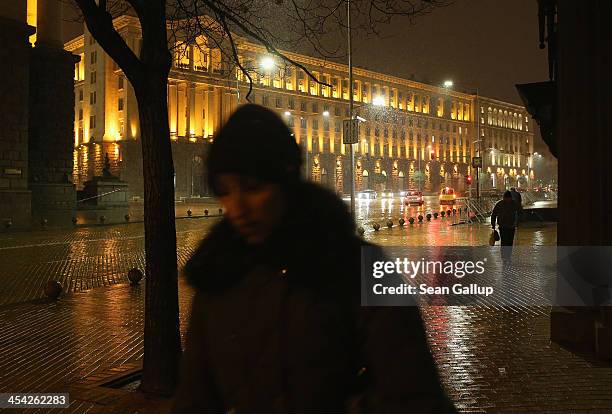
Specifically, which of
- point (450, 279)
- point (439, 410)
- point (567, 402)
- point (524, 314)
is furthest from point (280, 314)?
point (450, 279)

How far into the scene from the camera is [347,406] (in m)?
1.65

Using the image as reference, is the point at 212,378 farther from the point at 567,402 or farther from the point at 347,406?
the point at 567,402

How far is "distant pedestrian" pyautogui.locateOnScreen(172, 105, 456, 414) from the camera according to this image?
1.60 metres

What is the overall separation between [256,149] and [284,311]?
453 millimetres

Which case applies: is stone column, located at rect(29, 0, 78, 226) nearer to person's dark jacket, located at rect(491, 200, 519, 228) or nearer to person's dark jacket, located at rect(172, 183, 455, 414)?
person's dark jacket, located at rect(491, 200, 519, 228)

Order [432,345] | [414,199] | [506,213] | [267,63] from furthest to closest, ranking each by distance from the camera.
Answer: [414,199] < [506,213] < [267,63] < [432,345]

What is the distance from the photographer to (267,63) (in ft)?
38.8

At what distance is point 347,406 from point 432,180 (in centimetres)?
12021

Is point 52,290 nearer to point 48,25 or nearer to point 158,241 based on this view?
point 158,241

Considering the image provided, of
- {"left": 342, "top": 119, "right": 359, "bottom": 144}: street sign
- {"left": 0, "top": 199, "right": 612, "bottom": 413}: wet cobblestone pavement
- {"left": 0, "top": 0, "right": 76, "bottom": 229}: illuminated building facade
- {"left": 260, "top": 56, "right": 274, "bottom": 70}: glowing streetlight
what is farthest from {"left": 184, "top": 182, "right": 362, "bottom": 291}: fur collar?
{"left": 0, "top": 0, "right": 76, "bottom": 229}: illuminated building facade

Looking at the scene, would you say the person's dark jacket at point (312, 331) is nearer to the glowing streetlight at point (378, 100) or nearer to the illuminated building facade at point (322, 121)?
the glowing streetlight at point (378, 100)

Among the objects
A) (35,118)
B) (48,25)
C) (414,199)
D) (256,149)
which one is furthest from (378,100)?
(256,149)

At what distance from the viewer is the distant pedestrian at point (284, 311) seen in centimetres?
160

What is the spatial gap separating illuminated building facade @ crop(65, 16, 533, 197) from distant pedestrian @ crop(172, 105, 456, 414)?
50127 mm
